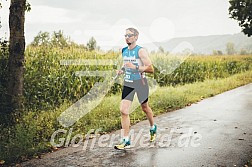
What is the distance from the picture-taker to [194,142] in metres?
6.80

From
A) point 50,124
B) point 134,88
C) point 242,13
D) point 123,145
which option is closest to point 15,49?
point 50,124

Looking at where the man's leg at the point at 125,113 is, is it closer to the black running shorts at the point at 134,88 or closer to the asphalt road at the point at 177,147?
the black running shorts at the point at 134,88

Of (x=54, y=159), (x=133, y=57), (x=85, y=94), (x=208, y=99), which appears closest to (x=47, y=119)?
(x=54, y=159)

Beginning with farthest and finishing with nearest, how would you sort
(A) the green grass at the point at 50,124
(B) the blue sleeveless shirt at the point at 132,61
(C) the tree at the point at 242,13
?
1. (C) the tree at the point at 242,13
2. (B) the blue sleeveless shirt at the point at 132,61
3. (A) the green grass at the point at 50,124

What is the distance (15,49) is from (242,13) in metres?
37.0

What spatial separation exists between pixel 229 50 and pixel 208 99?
514 feet

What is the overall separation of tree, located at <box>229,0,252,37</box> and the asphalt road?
32961 millimetres

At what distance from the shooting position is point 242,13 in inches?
1572

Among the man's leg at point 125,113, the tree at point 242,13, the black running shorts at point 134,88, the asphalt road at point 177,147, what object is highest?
the tree at point 242,13

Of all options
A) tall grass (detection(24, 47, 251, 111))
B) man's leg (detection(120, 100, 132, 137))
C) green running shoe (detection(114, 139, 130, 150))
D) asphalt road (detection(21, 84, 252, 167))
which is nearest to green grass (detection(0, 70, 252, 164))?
asphalt road (detection(21, 84, 252, 167))

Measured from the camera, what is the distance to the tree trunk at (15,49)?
748cm

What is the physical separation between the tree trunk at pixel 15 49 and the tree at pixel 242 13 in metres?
36.2

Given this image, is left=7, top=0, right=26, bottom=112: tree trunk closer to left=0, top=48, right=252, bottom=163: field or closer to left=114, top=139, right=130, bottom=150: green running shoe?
left=0, top=48, right=252, bottom=163: field

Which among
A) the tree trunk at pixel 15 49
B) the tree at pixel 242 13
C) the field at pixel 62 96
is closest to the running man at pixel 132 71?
the field at pixel 62 96
